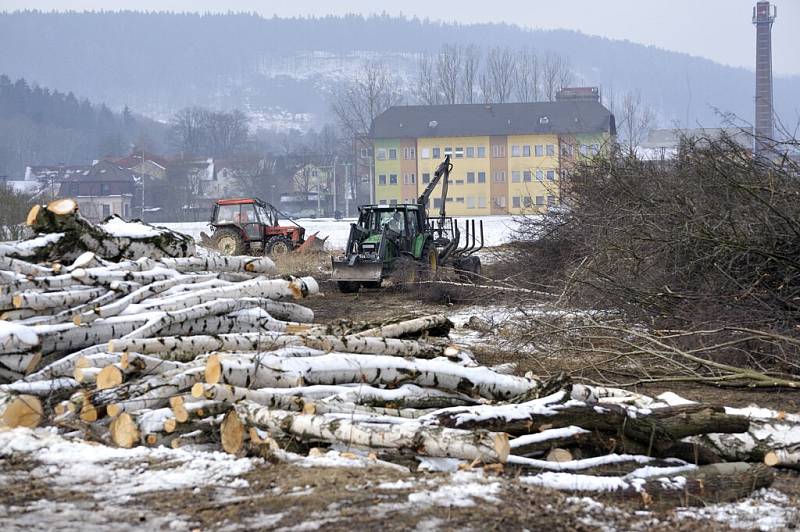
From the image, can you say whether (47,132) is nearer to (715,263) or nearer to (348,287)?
(348,287)

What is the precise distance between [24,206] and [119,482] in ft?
94.9

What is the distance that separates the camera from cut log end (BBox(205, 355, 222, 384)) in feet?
22.6

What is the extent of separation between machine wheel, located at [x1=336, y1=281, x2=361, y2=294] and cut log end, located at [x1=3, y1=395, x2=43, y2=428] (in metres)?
12.7

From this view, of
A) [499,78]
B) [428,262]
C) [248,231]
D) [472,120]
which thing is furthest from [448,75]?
[428,262]

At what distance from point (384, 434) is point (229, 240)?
22.8m

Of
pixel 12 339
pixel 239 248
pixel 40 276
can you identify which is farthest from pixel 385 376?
pixel 239 248

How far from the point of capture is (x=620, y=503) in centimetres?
534

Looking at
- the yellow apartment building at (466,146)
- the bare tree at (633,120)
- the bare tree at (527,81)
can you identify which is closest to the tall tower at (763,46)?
the bare tree at (633,120)

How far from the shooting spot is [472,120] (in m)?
91.8

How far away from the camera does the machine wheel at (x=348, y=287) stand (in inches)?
782

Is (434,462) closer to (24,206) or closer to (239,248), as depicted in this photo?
(239,248)

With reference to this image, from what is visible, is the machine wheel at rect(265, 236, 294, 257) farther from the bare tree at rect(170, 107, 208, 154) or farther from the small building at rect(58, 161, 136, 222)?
the bare tree at rect(170, 107, 208, 154)

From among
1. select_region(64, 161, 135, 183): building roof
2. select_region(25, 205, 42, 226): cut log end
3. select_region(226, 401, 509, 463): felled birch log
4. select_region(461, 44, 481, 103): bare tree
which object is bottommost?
select_region(226, 401, 509, 463): felled birch log

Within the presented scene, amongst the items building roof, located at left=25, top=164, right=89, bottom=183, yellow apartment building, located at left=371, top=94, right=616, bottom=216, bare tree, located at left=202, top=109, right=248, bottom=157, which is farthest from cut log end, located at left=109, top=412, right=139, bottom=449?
bare tree, located at left=202, top=109, right=248, bottom=157
